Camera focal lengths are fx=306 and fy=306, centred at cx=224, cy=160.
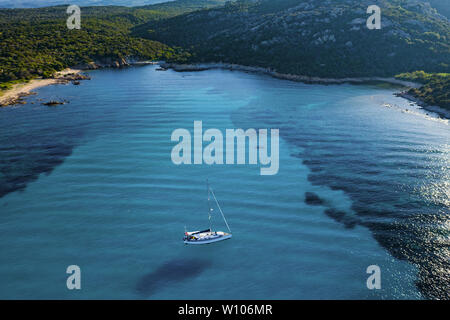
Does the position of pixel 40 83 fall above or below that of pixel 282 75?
below

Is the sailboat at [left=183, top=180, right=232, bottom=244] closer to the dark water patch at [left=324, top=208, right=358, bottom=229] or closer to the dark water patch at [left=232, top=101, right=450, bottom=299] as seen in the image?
the dark water patch at [left=324, top=208, right=358, bottom=229]

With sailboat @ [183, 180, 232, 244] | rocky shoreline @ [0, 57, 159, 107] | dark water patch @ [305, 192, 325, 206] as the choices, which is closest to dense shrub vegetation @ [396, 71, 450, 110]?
dark water patch @ [305, 192, 325, 206]

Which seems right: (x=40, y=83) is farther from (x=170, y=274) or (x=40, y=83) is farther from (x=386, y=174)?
(x=386, y=174)

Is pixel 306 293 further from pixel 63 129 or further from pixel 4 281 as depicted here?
pixel 63 129

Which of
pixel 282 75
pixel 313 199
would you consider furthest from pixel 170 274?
pixel 282 75

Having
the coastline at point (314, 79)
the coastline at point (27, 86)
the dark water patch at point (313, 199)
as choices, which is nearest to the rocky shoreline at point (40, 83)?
the coastline at point (27, 86)
